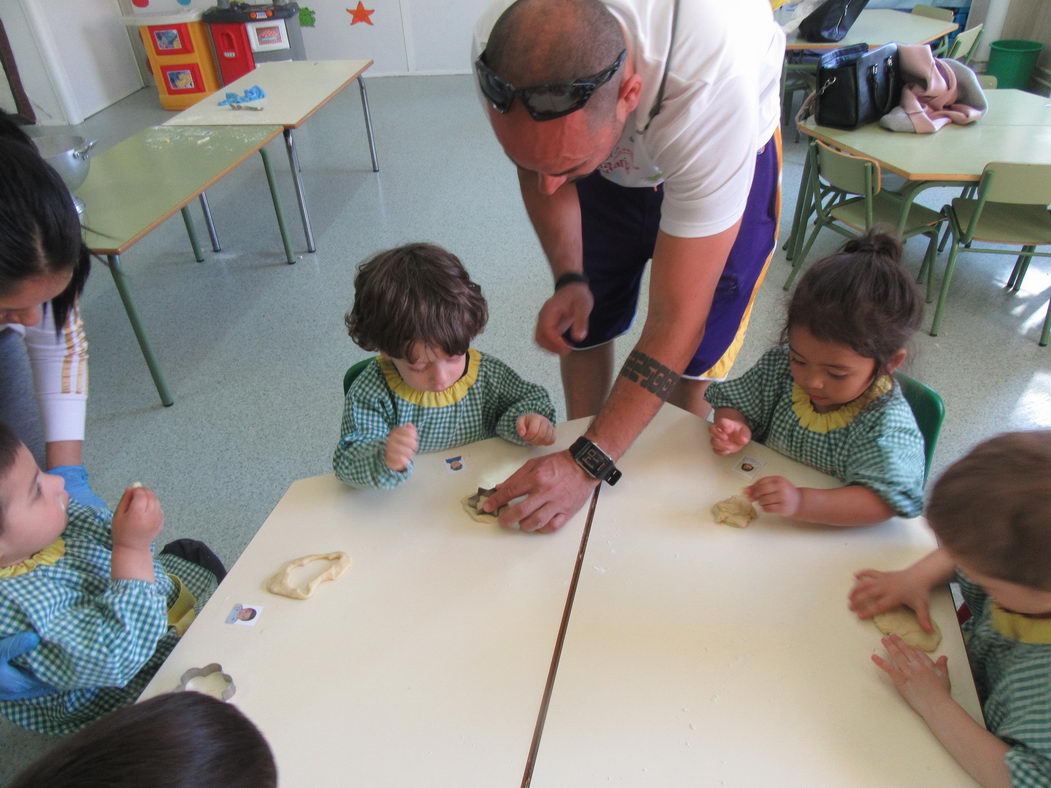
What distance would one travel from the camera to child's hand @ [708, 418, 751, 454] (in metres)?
1.20

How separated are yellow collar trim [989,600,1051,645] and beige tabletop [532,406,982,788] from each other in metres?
0.05

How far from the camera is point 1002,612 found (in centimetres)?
92

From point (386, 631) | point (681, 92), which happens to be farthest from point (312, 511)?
point (681, 92)

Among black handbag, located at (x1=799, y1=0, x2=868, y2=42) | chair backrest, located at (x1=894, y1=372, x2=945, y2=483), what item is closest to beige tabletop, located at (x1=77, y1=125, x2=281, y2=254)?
chair backrest, located at (x1=894, y1=372, x2=945, y2=483)

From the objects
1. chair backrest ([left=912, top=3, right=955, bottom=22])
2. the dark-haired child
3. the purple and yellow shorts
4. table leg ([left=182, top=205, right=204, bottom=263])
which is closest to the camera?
the dark-haired child

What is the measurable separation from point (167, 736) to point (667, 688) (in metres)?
0.57

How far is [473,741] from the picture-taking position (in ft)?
2.81

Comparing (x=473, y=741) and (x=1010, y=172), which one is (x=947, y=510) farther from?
(x=1010, y=172)

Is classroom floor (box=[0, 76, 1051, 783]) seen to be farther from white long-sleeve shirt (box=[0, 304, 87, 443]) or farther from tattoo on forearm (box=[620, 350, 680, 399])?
white long-sleeve shirt (box=[0, 304, 87, 443])

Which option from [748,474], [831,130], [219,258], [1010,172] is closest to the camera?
[748,474]

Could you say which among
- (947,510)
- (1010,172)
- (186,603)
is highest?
(947,510)

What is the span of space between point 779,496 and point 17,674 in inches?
44.2

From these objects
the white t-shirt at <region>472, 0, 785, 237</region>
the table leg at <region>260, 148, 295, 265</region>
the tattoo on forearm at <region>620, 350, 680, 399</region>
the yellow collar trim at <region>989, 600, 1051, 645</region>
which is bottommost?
the table leg at <region>260, 148, 295, 265</region>

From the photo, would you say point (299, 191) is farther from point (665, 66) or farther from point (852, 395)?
point (852, 395)
